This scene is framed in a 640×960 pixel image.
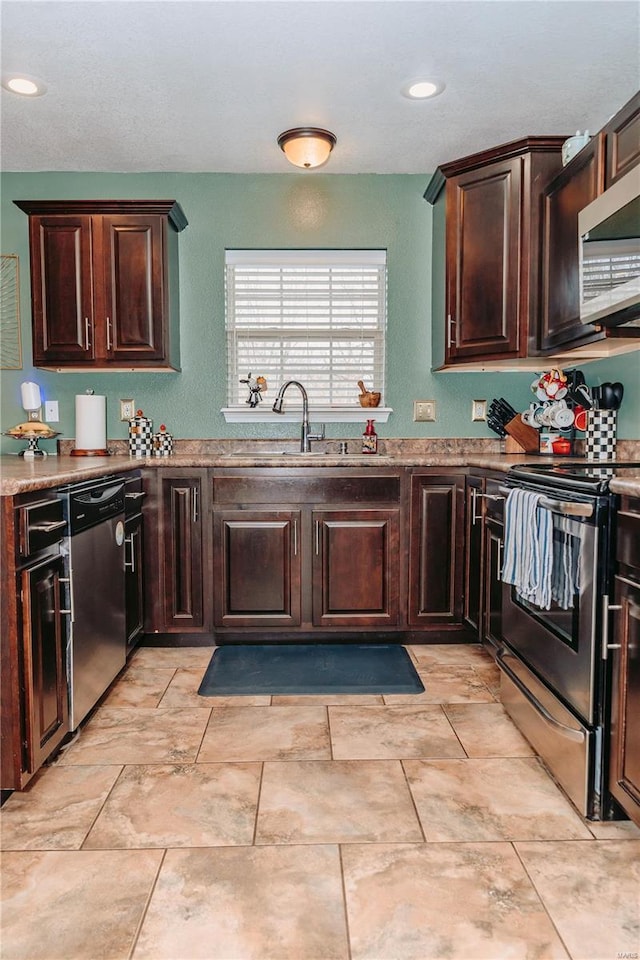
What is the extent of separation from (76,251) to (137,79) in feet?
Result: 3.06

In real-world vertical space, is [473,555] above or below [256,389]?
below

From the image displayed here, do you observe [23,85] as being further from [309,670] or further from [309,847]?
[309,847]

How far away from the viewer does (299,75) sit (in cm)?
248

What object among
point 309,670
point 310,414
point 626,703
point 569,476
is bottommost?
point 309,670

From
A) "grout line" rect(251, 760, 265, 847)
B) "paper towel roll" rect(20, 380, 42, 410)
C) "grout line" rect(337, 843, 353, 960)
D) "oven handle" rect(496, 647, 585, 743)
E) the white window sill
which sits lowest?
"grout line" rect(251, 760, 265, 847)

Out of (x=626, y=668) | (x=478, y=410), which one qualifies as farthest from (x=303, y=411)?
(x=626, y=668)

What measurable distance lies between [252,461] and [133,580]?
77cm

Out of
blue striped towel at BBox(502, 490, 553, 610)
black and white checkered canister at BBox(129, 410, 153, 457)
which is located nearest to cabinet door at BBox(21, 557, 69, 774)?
blue striped towel at BBox(502, 490, 553, 610)

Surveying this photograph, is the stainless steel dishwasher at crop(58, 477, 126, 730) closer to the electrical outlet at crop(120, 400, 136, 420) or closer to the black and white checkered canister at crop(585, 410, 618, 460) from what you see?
the electrical outlet at crop(120, 400, 136, 420)

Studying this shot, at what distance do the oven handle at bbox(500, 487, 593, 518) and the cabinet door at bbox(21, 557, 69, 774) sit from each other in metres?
1.50

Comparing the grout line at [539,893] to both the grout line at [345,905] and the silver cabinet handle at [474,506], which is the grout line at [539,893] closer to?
the grout line at [345,905]

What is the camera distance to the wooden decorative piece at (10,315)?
3.45 m

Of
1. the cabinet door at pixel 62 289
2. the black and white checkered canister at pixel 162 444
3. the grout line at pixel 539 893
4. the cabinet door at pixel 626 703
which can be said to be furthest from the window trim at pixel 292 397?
the grout line at pixel 539 893

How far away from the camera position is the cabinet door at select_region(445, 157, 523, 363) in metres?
2.87
